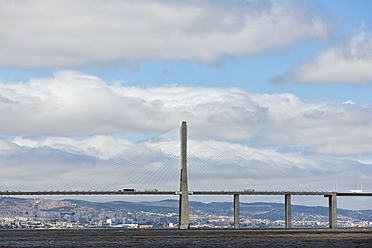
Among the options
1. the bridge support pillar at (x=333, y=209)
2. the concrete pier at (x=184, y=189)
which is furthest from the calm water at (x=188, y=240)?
the bridge support pillar at (x=333, y=209)

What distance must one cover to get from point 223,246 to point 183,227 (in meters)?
71.2

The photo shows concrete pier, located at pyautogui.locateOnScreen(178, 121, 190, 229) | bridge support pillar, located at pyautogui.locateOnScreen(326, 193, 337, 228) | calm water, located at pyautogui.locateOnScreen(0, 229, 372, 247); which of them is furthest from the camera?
bridge support pillar, located at pyautogui.locateOnScreen(326, 193, 337, 228)

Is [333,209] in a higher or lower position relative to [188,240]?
higher

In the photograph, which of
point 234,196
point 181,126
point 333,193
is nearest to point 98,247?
point 181,126

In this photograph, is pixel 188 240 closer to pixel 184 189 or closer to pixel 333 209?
pixel 184 189

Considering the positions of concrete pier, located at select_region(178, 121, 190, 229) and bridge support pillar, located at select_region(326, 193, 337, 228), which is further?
bridge support pillar, located at select_region(326, 193, 337, 228)

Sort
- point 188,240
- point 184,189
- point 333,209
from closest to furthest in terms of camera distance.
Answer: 1. point 188,240
2. point 184,189
3. point 333,209

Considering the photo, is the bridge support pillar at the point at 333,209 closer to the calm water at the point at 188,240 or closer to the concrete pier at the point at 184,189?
the concrete pier at the point at 184,189

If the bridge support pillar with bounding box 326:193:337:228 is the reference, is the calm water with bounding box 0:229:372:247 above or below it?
below

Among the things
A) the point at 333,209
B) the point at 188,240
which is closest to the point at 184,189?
the point at 188,240

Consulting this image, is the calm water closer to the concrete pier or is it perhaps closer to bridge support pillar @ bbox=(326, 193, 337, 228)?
the concrete pier

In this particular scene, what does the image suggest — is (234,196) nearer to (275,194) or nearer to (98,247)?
(275,194)

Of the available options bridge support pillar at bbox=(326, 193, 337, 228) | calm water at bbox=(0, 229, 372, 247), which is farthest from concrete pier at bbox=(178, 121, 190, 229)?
bridge support pillar at bbox=(326, 193, 337, 228)

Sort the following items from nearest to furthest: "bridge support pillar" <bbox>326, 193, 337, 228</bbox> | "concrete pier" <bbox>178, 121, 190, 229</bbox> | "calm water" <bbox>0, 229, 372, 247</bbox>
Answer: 1. "calm water" <bbox>0, 229, 372, 247</bbox>
2. "concrete pier" <bbox>178, 121, 190, 229</bbox>
3. "bridge support pillar" <bbox>326, 193, 337, 228</bbox>
